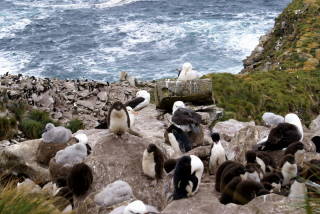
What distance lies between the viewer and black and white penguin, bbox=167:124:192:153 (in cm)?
1545

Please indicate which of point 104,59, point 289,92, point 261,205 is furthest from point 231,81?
point 104,59

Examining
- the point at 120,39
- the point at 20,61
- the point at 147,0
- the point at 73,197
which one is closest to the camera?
the point at 73,197

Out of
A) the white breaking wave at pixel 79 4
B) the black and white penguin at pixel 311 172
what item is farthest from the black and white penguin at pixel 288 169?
the white breaking wave at pixel 79 4

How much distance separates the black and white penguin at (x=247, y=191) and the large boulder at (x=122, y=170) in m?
Answer: 2.15

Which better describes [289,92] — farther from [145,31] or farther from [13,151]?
[145,31]

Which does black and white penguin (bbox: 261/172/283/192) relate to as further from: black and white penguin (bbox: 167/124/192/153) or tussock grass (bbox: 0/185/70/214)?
tussock grass (bbox: 0/185/70/214)

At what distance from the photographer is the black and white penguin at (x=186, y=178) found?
10977mm

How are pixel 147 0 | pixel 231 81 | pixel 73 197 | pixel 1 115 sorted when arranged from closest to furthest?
1. pixel 73 197
2. pixel 1 115
3. pixel 231 81
4. pixel 147 0

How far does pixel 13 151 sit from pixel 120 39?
37.5 m

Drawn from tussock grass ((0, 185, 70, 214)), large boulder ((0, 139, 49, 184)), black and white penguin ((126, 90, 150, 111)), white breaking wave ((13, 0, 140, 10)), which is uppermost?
tussock grass ((0, 185, 70, 214))

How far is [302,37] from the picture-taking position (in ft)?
132

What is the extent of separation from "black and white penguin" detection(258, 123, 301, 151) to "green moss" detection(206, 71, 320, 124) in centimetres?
717

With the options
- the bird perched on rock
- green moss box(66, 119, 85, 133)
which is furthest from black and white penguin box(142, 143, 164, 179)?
green moss box(66, 119, 85, 133)

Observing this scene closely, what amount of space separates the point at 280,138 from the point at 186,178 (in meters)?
4.25
